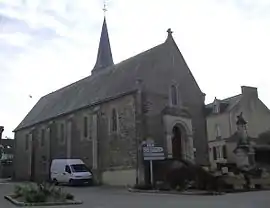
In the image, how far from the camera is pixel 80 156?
36.0 meters

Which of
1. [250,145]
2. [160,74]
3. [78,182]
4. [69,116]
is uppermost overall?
[160,74]

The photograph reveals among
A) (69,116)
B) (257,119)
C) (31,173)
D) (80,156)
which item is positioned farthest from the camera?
(257,119)

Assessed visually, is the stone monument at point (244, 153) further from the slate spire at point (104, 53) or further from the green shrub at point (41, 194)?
the slate spire at point (104, 53)

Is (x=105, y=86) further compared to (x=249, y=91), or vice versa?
(x=249, y=91)

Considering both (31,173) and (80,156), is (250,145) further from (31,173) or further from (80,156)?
(31,173)

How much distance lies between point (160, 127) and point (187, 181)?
6.67 meters

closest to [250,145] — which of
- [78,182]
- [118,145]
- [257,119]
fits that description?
[118,145]

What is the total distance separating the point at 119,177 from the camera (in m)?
30.8

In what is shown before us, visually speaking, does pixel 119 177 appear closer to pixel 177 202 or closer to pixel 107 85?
pixel 107 85

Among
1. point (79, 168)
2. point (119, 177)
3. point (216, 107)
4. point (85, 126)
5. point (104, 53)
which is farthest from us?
point (104, 53)

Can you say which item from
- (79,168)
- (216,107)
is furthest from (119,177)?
(216,107)

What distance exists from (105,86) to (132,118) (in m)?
6.75

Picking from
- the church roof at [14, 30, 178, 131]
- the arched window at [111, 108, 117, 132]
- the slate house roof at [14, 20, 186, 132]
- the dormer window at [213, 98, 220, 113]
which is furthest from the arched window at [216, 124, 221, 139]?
the arched window at [111, 108, 117, 132]

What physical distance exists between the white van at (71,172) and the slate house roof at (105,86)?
542 cm
